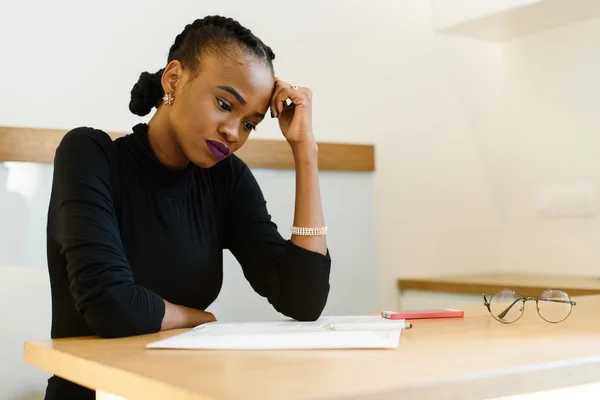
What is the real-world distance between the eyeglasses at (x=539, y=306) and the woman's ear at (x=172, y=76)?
696 mm

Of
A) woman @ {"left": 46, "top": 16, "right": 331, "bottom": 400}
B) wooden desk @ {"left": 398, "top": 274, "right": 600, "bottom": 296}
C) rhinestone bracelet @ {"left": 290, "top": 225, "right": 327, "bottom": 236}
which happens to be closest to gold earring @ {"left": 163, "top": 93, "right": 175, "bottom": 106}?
woman @ {"left": 46, "top": 16, "right": 331, "bottom": 400}

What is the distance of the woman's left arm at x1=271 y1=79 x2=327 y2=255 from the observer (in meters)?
1.48

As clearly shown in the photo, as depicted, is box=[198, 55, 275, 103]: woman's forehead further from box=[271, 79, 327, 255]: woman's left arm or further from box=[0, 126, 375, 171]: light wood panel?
box=[0, 126, 375, 171]: light wood panel

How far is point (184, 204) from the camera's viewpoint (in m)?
1.50

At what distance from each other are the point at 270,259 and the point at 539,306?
0.52m

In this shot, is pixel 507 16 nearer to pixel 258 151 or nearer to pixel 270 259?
pixel 258 151

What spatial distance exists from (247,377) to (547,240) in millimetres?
2229

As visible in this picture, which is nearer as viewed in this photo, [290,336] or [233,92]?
[290,336]

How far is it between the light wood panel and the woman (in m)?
0.52

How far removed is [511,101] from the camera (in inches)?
116

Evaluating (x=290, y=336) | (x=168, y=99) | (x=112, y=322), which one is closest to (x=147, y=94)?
(x=168, y=99)

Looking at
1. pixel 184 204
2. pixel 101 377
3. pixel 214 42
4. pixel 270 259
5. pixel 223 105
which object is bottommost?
pixel 101 377

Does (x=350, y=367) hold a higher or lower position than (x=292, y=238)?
lower

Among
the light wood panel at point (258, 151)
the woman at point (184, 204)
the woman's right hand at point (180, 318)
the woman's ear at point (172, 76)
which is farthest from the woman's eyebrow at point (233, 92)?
the light wood panel at point (258, 151)
